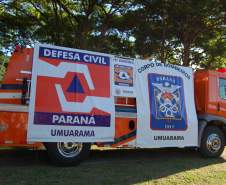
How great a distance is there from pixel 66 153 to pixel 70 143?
23 centimetres

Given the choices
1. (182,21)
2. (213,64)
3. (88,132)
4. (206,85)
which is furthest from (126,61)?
(213,64)

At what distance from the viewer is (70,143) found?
937 cm

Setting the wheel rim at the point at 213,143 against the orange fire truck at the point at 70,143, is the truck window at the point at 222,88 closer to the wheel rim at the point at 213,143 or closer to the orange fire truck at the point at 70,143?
the orange fire truck at the point at 70,143

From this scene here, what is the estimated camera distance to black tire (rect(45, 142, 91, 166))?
30.0 feet

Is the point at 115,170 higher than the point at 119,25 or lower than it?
lower

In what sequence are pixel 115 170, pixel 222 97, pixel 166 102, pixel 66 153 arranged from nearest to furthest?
1. pixel 115 170
2. pixel 66 153
3. pixel 166 102
4. pixel 222 97

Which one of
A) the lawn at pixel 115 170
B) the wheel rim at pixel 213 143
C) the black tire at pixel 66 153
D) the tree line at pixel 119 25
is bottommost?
the lawn at pixel 115 170

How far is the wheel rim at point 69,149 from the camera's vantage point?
30.4 ft

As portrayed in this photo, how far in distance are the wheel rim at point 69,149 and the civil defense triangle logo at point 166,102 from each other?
201 centimetres

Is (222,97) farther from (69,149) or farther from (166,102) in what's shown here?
(69,149)

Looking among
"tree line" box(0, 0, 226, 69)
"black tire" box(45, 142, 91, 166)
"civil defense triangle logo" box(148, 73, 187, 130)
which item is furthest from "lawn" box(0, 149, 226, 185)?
"tree line" box(0, 0, 226, 69)

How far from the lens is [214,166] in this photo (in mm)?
10492

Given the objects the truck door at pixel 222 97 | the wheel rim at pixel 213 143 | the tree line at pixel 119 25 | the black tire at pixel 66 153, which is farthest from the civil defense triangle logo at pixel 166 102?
the tree line at pixel 119 25

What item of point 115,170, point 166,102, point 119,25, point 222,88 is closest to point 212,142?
point 222,88
